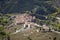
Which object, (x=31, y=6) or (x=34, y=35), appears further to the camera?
(x=31, y=6)

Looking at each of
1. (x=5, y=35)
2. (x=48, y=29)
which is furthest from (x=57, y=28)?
(x=5, y=35)

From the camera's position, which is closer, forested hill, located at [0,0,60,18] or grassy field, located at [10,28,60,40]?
grassy field, located at [10,28,60,40]

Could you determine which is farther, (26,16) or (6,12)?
(6,12)

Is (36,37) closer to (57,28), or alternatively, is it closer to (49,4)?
(57,28)

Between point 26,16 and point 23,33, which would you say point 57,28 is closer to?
point 23,33

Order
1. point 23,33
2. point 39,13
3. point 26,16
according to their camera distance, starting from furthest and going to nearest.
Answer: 1. point 39,13
2. point 26,16
3. point 23,33

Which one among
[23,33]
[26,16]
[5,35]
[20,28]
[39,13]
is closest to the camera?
[5,35]

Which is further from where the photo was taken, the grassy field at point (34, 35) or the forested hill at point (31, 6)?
the forested hill at point (31, 6)

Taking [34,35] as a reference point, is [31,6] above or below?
below

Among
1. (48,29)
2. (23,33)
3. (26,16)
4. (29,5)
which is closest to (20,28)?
(23,33)
